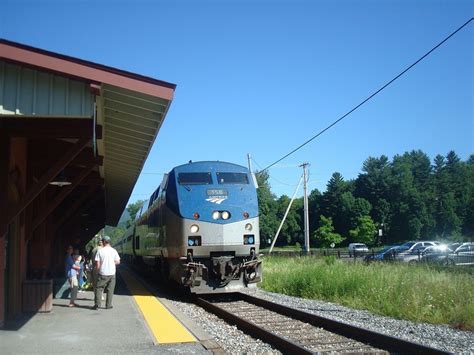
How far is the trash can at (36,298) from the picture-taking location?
11547mm

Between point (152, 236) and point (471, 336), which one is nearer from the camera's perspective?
point (471, 336)

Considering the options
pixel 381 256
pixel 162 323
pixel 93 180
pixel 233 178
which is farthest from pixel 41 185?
pixel 381 256

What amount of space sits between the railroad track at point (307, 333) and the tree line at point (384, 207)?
69.3 meters

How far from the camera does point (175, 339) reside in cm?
852

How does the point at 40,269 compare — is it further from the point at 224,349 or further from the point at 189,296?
the point at 224,349

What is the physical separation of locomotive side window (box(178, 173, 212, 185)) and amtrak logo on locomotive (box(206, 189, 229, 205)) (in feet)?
1.31

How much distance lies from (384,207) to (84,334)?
3907 inches

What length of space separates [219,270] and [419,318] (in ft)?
17.0

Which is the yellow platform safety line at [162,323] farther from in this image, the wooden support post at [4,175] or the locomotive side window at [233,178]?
the locomotive side window at [233,178]

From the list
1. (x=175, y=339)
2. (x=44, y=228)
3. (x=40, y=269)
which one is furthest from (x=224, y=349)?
(x=44, y=228)

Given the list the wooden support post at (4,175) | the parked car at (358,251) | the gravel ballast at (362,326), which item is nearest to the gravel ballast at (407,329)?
the gravel ballast at (362,326)

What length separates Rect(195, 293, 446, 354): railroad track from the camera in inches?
299

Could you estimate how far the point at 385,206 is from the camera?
10300 cm

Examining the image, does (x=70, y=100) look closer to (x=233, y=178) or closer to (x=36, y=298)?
(x=36, y=298)
